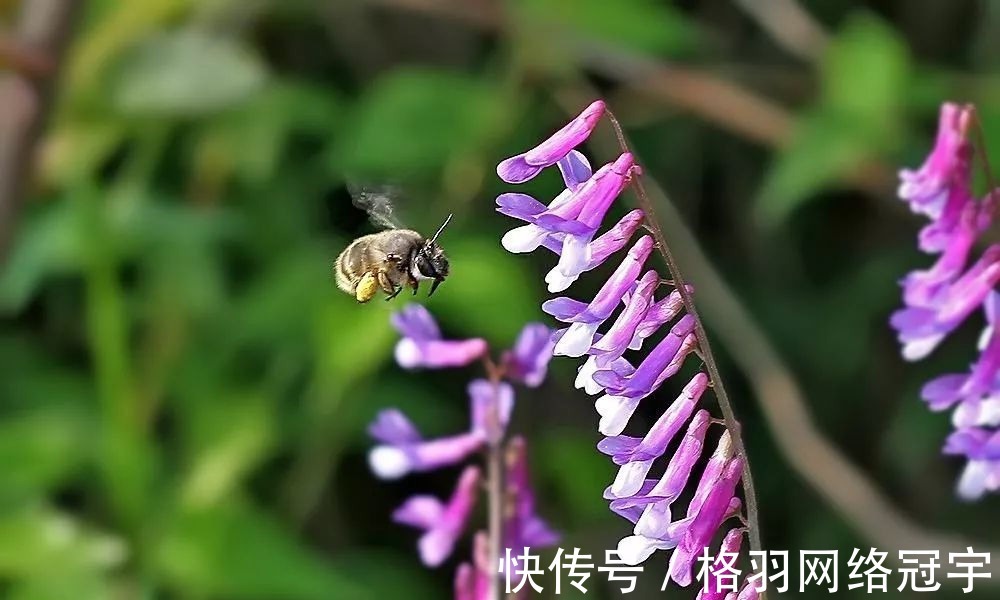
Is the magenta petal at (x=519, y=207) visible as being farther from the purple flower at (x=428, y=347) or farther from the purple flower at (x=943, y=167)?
the purple flower at (x=943, y=167)

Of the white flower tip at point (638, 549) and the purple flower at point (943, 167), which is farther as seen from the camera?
the purple flower at point (943, 167)

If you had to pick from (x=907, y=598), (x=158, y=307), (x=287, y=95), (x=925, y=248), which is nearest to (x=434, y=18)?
(x=287, y=95)

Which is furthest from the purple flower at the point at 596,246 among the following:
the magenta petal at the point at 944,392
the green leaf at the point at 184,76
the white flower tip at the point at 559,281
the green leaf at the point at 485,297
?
the green leaf at the point at 184,76

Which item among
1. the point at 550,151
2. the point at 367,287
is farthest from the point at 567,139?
the point at 367,287

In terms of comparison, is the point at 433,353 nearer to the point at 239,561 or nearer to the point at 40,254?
the point at 239,561

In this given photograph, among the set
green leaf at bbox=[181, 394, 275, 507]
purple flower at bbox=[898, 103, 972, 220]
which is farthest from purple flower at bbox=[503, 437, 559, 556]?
green leaf at bbox=[181, 394, 275, 507]

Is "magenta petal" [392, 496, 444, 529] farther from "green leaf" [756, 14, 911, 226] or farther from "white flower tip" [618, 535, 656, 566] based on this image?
"green leaf" [756, 14, 911, 226]
